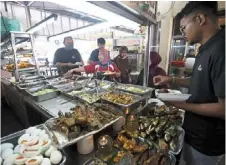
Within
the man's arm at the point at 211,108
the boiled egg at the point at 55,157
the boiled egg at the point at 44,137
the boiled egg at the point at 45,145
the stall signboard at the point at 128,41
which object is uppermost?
the stall signboard at the point at 128,41

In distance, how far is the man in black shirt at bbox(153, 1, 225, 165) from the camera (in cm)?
90

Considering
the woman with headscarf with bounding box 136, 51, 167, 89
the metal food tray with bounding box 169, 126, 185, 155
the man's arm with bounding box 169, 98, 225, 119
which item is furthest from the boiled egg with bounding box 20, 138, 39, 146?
the woman with headscarf with bounding box 136, 51, 167, 89

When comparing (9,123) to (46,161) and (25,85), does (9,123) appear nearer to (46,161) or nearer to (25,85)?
(25,85)

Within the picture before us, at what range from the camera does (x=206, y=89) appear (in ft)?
3.25

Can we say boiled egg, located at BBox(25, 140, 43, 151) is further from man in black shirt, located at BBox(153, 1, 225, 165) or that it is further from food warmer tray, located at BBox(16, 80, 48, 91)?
food warmer tray, located at BBox(16, 80, 48, 91)

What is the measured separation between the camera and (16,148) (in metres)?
0.86

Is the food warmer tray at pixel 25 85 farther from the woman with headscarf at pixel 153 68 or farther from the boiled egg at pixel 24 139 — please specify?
the woman with headscarf at pixel 153 68

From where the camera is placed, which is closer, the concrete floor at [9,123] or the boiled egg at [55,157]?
the boiled egg at [55,157]

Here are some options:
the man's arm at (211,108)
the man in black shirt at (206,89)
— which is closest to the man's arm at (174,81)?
the man in black shirt at (206,89)

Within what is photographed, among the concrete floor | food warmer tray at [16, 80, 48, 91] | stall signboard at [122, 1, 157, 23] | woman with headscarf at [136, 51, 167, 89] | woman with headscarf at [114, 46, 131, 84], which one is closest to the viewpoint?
stall signboard at [122, 1, 157, 23]

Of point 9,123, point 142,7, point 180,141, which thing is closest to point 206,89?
point 180,141

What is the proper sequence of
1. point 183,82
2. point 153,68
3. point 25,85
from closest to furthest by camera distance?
point 183,82
point 25,85
point 153,68

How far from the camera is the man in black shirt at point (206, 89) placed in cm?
90

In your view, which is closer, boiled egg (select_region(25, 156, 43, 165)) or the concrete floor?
boiled egg (select_region(25, 156, 43, 165))
